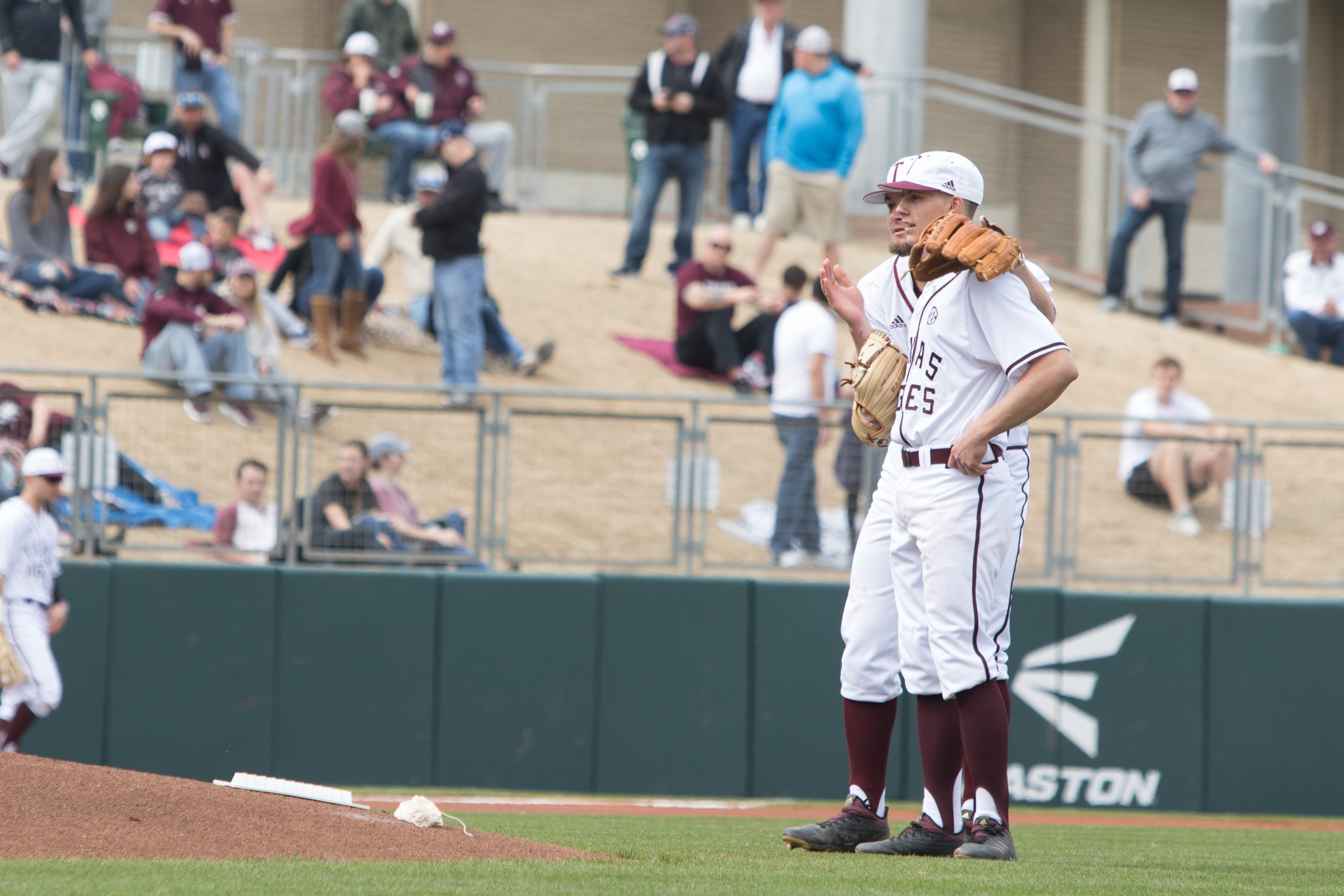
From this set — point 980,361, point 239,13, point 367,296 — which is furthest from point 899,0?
point 980,361

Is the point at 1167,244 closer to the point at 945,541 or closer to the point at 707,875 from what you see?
the point at 945,541

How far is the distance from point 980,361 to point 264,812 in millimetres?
2722

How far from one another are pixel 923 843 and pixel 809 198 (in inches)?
410

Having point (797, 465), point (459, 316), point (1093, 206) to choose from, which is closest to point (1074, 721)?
point (797, 465)

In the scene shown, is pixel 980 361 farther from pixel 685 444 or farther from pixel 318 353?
pixel 318 353

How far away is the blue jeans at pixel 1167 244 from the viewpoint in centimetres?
1706

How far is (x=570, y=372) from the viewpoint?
15.0 meters

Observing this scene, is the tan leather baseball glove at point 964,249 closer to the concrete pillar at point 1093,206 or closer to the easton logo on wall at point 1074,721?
the easton logo on wall at point 1074,721

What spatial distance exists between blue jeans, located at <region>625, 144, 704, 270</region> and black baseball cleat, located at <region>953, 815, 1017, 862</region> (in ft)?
36.4

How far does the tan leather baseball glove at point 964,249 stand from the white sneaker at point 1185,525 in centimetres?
610

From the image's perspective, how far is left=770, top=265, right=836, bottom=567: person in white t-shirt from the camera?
10.7 m

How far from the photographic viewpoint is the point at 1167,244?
17484 millimetres

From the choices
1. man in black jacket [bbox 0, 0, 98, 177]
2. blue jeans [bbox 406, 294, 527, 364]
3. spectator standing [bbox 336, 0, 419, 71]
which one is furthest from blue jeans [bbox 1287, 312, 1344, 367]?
man in black jacket [bbox 0, 0, 98, 177]

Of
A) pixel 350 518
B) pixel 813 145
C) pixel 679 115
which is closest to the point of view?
pixel 350 518
